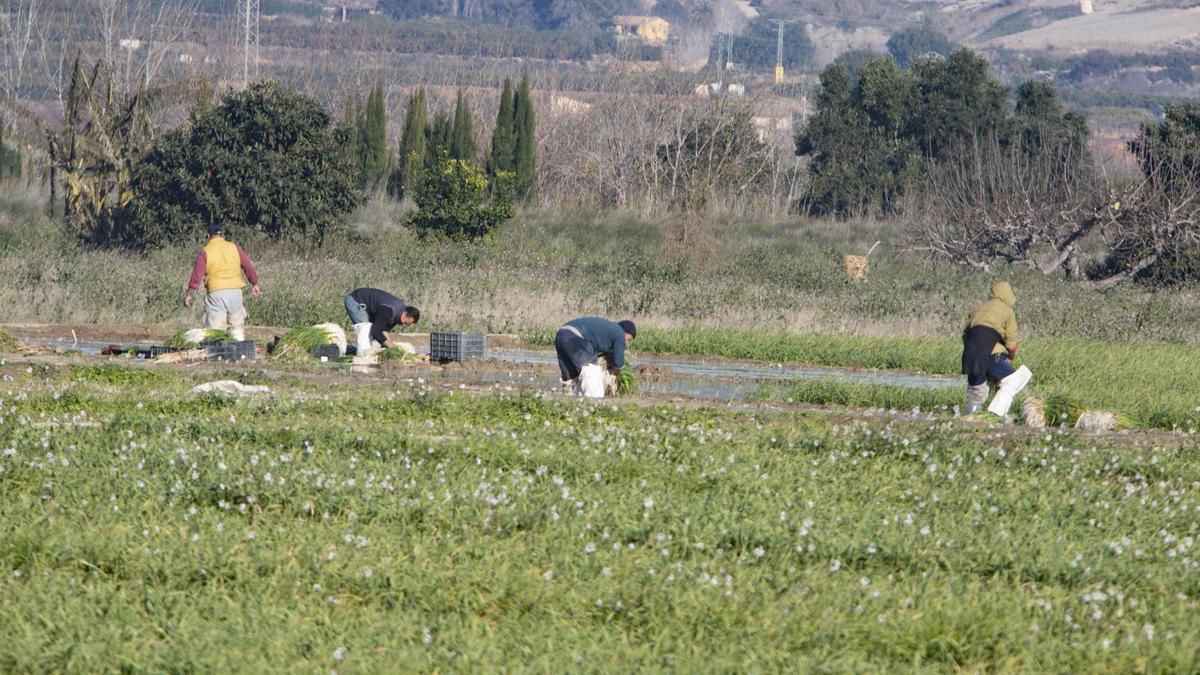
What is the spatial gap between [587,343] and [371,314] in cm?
441

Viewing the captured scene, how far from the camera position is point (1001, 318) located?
50.1ft

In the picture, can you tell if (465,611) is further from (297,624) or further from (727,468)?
(727,468)

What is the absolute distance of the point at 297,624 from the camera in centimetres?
691

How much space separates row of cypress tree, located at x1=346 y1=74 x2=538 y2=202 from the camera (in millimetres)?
56625

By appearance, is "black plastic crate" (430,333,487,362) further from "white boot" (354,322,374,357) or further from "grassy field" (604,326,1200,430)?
"grassy field" (604,326,1200,430)

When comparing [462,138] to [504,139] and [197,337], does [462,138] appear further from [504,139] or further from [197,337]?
[197,337]

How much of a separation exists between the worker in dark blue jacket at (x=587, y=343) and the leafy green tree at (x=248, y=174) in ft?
69.3

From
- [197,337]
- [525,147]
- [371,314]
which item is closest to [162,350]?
[197,337]

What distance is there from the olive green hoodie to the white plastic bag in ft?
12.2

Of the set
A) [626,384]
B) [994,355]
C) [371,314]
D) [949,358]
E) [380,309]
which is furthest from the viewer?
[949,358]

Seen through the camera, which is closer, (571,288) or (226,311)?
(226,311)

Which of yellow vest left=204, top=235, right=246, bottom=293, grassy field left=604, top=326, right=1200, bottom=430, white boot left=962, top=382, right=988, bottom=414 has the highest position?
yellow vest left=204, top=235, right=246, bottom=293

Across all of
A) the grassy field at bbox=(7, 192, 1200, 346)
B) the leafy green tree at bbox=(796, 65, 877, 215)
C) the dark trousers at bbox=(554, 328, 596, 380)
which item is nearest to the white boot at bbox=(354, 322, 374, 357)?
the dark trousers at bbox=(554, 328, 596, 380)

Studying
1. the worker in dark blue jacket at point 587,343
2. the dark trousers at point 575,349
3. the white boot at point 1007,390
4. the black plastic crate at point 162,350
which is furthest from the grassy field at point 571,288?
the white boot at point 1007,390
